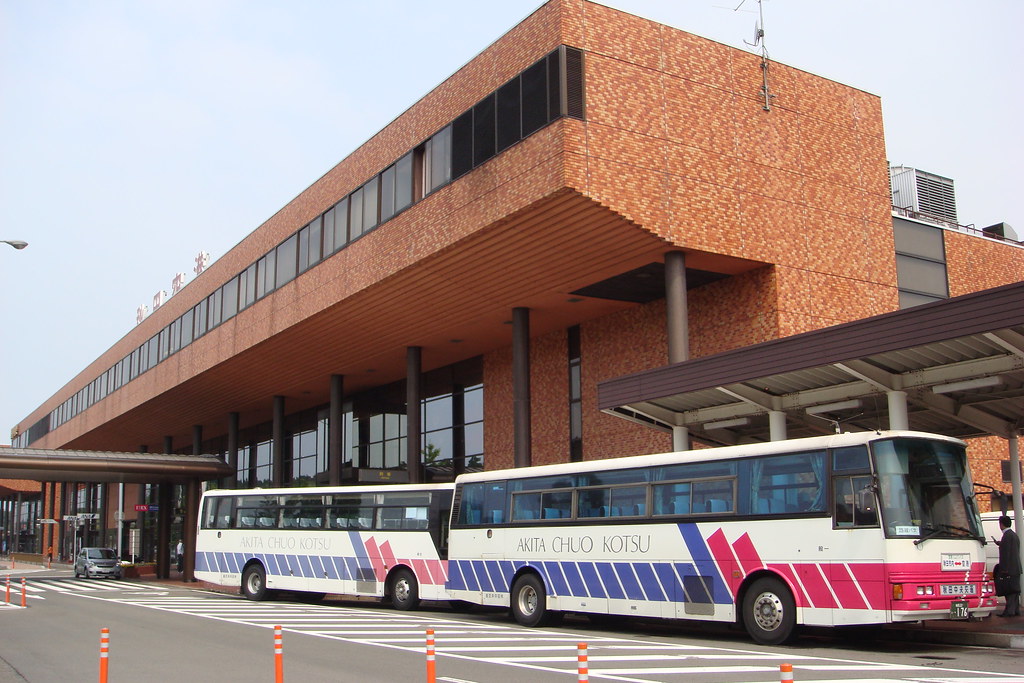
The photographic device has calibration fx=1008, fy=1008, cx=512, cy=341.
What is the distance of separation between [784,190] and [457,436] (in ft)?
55.8

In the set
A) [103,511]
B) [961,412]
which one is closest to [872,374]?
[961,412]

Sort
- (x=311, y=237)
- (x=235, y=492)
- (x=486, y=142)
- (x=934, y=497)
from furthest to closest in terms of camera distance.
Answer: (x=311, y=237), (x=235, y=492), (x=486, y=142), (x=934, y=497)

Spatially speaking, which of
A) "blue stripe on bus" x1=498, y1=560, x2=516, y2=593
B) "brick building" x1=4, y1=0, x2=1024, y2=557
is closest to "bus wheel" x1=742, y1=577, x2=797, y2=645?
"blue stripe on bus" x1=498, y1=560, x2=516, y2=593

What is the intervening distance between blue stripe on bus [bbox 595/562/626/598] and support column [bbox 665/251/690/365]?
716cm

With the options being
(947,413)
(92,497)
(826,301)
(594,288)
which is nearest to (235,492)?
(594,288)

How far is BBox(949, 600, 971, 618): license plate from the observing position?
1380 cm

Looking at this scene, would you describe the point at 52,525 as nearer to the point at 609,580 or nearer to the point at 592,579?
the point at 592,579

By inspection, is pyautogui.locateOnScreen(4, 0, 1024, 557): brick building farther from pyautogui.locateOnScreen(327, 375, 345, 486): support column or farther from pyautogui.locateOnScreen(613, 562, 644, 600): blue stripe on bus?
pyautogui.locateOnScreen(613, 562, 644, 600): blue stripe on bus

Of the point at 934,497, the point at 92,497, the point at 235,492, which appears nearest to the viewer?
the point at 934,497

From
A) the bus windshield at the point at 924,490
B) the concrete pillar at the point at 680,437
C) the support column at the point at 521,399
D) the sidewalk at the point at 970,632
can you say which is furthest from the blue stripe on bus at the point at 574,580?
the support column at the point at 521,399

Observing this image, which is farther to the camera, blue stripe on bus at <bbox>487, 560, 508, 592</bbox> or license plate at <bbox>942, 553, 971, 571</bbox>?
blue stripe on bus at <bbox>487, 560, 508, 592</bbox>

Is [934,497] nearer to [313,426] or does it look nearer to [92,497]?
[313,426]

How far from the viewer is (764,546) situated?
49.6 ft

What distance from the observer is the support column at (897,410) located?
18.1m
